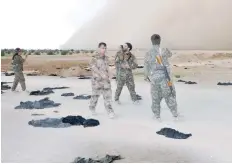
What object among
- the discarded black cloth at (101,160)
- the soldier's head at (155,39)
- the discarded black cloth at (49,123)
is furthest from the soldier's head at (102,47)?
the discarded black cloth at (101,160)

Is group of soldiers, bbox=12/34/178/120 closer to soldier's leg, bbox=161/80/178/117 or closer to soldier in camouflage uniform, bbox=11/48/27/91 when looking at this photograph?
soldier's leg, bbox=161/80/178/117

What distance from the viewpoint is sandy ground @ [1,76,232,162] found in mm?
6113

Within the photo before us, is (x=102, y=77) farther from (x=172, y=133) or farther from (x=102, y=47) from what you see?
(x=172, y=133)

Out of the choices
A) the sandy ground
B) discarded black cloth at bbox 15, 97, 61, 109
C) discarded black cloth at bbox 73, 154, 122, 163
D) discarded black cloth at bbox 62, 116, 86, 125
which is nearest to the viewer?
discarded black cloth at bbox 73, 154, 122, 163

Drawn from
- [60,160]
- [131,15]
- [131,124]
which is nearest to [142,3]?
[131,15]

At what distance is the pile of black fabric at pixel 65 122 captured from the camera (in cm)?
766

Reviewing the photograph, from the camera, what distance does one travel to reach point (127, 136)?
6992 mm

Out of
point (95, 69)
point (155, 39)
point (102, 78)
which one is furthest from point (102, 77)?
point (155, 39)

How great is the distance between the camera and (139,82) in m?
13.9

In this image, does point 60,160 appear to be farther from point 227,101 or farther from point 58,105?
point 227,101

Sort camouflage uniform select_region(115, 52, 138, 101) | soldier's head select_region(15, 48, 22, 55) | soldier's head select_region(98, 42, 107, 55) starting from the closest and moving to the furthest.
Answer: soldier's head select_region(98, 42, 107, 55)
camouflage uniform select_region(115, 52, 138, 101)
soldier's head select_region(15, 48, 22, 55)

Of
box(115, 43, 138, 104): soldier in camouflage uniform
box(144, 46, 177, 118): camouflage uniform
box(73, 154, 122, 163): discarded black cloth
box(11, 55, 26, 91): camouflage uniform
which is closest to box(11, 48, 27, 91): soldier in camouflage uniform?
box(11, 55, 26, 91): camouflage uniform

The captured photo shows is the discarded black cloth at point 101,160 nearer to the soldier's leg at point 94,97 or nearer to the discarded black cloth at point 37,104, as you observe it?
the soldier's leg at point 94,97

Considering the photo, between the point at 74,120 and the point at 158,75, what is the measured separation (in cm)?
156
